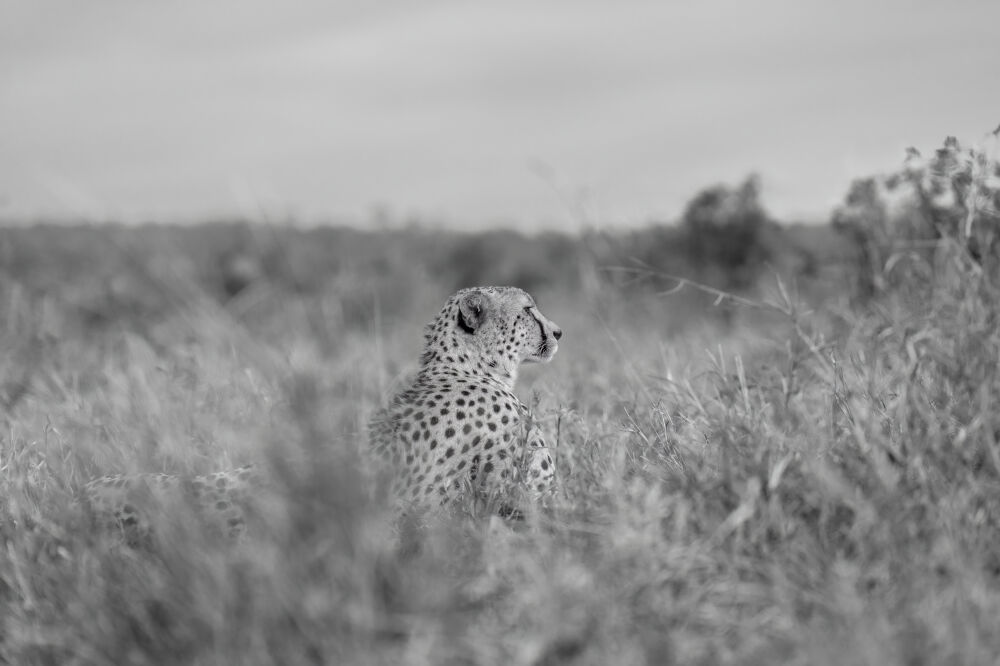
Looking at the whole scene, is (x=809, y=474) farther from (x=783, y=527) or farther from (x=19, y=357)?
(x=19, y=357)

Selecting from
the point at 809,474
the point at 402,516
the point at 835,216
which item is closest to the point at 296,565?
the point at 402,516

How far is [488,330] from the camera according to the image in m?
4.36

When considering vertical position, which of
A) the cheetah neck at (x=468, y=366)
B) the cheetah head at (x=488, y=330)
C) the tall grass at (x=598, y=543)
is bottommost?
the tall grass at (x=598, y=543)

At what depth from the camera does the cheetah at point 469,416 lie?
141 inches

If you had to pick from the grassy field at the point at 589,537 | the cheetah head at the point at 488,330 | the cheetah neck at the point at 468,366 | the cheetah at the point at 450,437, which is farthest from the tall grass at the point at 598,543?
the cheetah head at the point at 488,330

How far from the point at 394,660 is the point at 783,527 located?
109cm

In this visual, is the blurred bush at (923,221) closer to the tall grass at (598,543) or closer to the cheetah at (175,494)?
the tall grass at (598,543)

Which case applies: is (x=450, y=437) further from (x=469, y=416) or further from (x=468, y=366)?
(x=468, y=366)

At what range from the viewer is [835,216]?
585 centimetres

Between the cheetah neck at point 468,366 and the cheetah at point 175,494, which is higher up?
the cheetah neck at point 468,366

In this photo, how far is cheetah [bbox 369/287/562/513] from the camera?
3590mm

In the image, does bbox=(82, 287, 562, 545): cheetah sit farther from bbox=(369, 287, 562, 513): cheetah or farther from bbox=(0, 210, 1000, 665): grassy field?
bbox=(0, 210, 1000, 665): grassy field

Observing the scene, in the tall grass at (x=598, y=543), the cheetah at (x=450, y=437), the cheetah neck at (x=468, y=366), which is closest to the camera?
the tall grass at (x=598, y=543)

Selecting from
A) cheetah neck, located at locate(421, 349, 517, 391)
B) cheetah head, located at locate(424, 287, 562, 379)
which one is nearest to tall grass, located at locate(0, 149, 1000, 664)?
cheetah neck, located at locate(421, 349, 517, 391)
